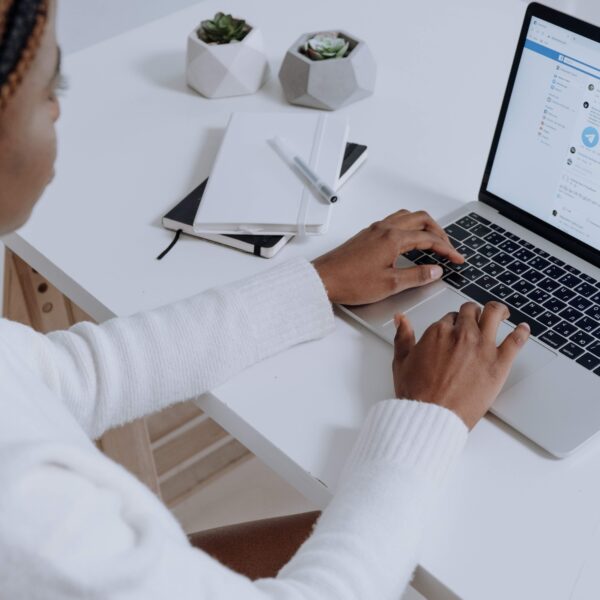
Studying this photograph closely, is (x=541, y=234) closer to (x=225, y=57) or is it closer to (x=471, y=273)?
(x=471, y=273)

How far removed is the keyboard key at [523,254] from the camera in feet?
3.15

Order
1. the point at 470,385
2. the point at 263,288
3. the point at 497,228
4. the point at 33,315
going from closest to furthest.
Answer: the point at 470,385 → the point at 263,288 → the point at 497,228 → the point at 33,315

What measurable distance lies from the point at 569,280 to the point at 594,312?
0.05 meters

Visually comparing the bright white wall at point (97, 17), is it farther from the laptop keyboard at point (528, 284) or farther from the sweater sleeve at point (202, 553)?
the sweater sleeve at point (202, 553)

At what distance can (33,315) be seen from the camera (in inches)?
A: 52.9

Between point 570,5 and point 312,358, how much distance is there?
101 cm

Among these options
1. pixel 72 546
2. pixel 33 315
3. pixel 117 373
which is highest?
pixel 72 546

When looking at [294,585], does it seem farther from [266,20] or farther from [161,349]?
[266,20]

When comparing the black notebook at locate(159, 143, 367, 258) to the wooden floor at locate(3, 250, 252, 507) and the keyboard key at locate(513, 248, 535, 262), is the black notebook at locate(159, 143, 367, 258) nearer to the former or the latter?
the keyboard key at locate(513, 248, 535, 262)

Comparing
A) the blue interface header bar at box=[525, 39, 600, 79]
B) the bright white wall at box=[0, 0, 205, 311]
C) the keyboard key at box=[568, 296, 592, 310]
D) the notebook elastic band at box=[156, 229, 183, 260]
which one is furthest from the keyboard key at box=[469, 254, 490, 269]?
the bright white wall at box=[0, 0, 205, 311]

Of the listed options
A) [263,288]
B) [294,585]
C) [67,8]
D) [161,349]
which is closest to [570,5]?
[67,8]

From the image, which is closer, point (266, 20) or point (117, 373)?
point (117, 373)

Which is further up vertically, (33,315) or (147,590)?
(147,590)

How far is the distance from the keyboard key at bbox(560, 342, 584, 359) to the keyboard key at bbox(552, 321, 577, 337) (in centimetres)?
1
